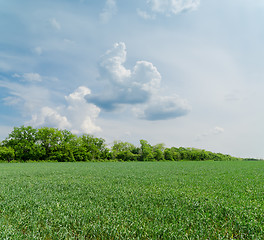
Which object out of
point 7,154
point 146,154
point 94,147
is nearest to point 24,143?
point 7,154

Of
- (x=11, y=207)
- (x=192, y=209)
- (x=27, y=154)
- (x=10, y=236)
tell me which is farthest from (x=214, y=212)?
(x=27, y=154)

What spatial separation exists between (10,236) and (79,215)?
193 centimetres

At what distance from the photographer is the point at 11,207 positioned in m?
7.29

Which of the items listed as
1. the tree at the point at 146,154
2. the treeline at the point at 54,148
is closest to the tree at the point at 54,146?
the treeline at the point at 54,148

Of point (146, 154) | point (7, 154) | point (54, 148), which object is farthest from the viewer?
point (146, 154)

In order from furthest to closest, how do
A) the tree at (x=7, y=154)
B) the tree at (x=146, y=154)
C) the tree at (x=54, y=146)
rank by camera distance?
the tree at (x=146, y=154)
the tree at (x=54, y=146)
the tree at (x=7, y=154)

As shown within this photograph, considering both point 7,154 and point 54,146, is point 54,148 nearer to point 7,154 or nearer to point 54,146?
point 54,146

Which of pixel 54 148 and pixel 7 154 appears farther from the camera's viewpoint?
pixel 54 148

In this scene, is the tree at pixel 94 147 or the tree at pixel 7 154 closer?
the tree at pixel 7 154

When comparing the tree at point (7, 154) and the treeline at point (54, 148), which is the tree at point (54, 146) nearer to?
the treeline at point (54, 148)

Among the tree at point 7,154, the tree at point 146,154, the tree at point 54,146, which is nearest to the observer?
the tree at point 7,154

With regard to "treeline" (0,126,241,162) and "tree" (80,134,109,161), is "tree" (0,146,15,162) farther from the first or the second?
"tree" (80,134,109,161)

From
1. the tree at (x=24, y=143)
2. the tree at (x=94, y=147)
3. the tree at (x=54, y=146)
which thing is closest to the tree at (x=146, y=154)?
the tree at (x=94, y=147)

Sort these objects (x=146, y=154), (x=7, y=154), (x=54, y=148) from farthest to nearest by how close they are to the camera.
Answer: (x=146, y=154), (x=54, y=148), (x=7, y=154)
